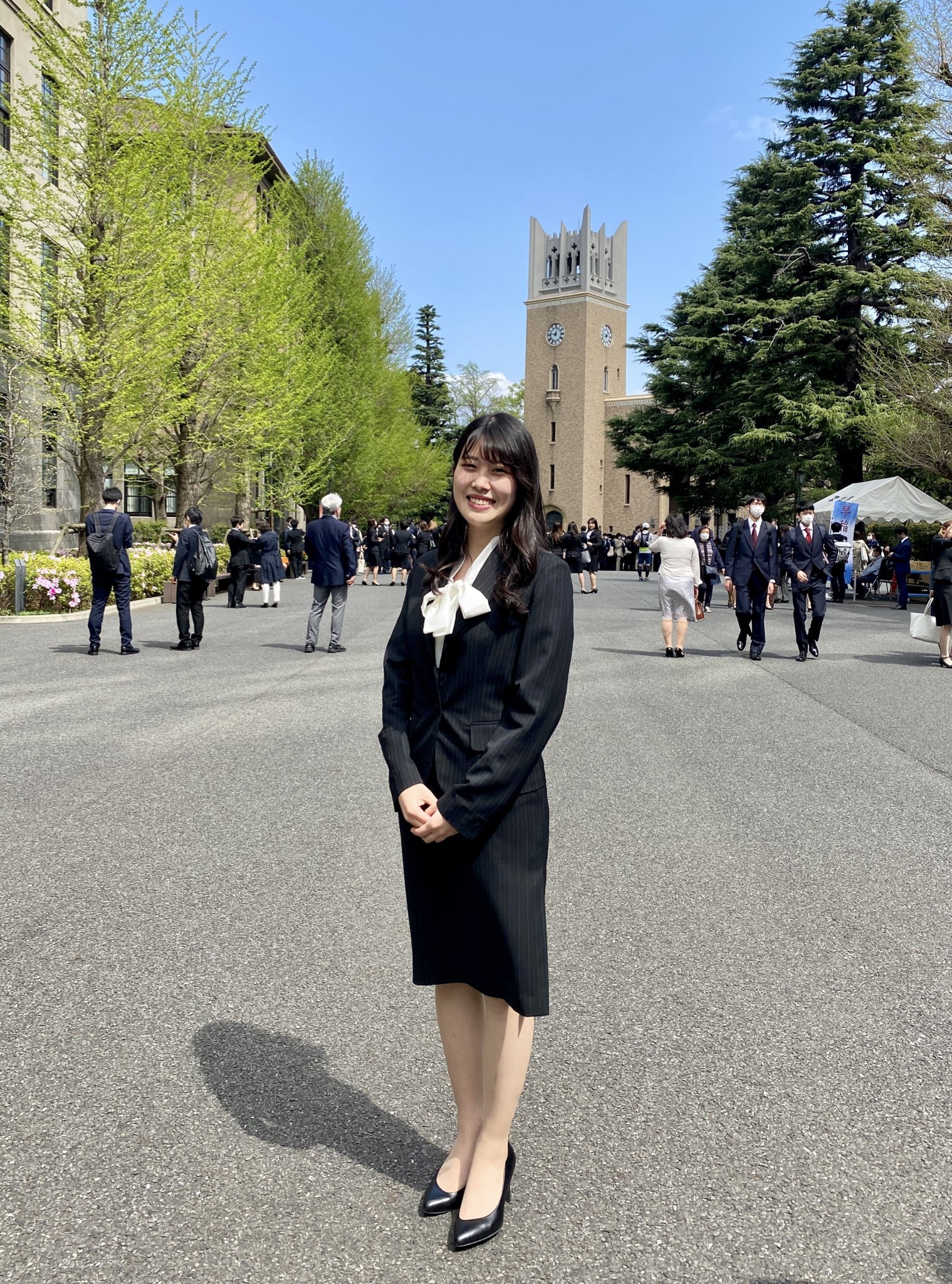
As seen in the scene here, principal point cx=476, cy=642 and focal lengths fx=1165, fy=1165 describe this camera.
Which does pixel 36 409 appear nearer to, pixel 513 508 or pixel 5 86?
pixel 5 86

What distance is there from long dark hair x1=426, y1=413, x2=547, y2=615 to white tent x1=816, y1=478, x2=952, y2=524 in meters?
25.5

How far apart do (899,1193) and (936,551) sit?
40.9ft

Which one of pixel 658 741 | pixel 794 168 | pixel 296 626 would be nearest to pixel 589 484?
pixel 794 168

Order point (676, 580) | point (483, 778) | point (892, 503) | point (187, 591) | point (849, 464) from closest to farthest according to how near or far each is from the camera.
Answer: point (483, 778) < point (187, 591) < point (676, 580) < point (892, 503) < point (849, 464)

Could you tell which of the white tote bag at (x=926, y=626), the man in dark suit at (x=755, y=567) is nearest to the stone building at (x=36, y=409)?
the man in dark suit at (x=755, y=567)

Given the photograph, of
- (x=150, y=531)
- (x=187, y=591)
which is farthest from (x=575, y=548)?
(x=187, y=591)

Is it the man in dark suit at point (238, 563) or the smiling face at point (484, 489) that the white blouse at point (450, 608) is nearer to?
the smiling face at point (484, 489)

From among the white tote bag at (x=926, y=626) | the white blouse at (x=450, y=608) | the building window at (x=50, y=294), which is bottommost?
the white tote bag at (x=926, y=626)

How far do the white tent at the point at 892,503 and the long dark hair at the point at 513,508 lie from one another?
2552cm

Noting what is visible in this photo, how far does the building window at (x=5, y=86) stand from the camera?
76.8ft

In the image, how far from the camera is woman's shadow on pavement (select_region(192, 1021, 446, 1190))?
2977 mm

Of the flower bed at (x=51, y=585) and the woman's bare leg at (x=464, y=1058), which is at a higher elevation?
the flower bed at (x=51, y=585)

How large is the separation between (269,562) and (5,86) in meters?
11.2

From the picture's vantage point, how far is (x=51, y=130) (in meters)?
22.6
